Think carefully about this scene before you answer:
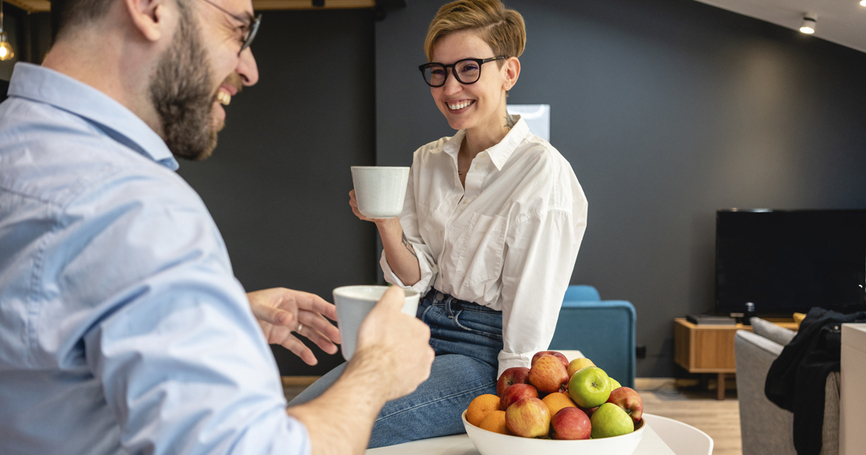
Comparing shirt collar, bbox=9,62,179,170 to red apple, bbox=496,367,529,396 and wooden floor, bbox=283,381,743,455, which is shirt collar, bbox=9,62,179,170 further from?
wooden floor, bbox=283,381,743,455

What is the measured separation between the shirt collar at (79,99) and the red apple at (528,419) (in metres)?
0.67

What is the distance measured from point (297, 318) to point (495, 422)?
15.8 inches

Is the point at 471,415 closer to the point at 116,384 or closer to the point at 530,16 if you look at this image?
the point at 116,384

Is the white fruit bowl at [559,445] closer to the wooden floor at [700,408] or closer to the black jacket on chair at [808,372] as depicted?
the black jacket on chair at [808,372]

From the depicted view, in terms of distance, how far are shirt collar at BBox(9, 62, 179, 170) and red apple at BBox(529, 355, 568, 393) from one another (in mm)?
743

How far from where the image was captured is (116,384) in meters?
0.54

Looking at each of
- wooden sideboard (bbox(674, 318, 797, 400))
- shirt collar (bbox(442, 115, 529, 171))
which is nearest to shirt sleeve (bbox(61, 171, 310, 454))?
A: shirt collar (bbox(442, 115, 529, 171))

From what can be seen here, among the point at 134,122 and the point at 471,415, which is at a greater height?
the point at 134,122

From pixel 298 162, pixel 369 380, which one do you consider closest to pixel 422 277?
pixel 369 380

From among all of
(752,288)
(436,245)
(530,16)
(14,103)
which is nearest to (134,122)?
(14,103)

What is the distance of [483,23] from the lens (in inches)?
60.3

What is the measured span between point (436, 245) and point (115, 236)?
1.13 meters

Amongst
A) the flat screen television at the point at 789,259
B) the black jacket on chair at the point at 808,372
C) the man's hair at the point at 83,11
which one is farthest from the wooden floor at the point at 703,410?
the man's hair at the point at 83,11

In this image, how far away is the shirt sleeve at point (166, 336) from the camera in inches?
20.7
